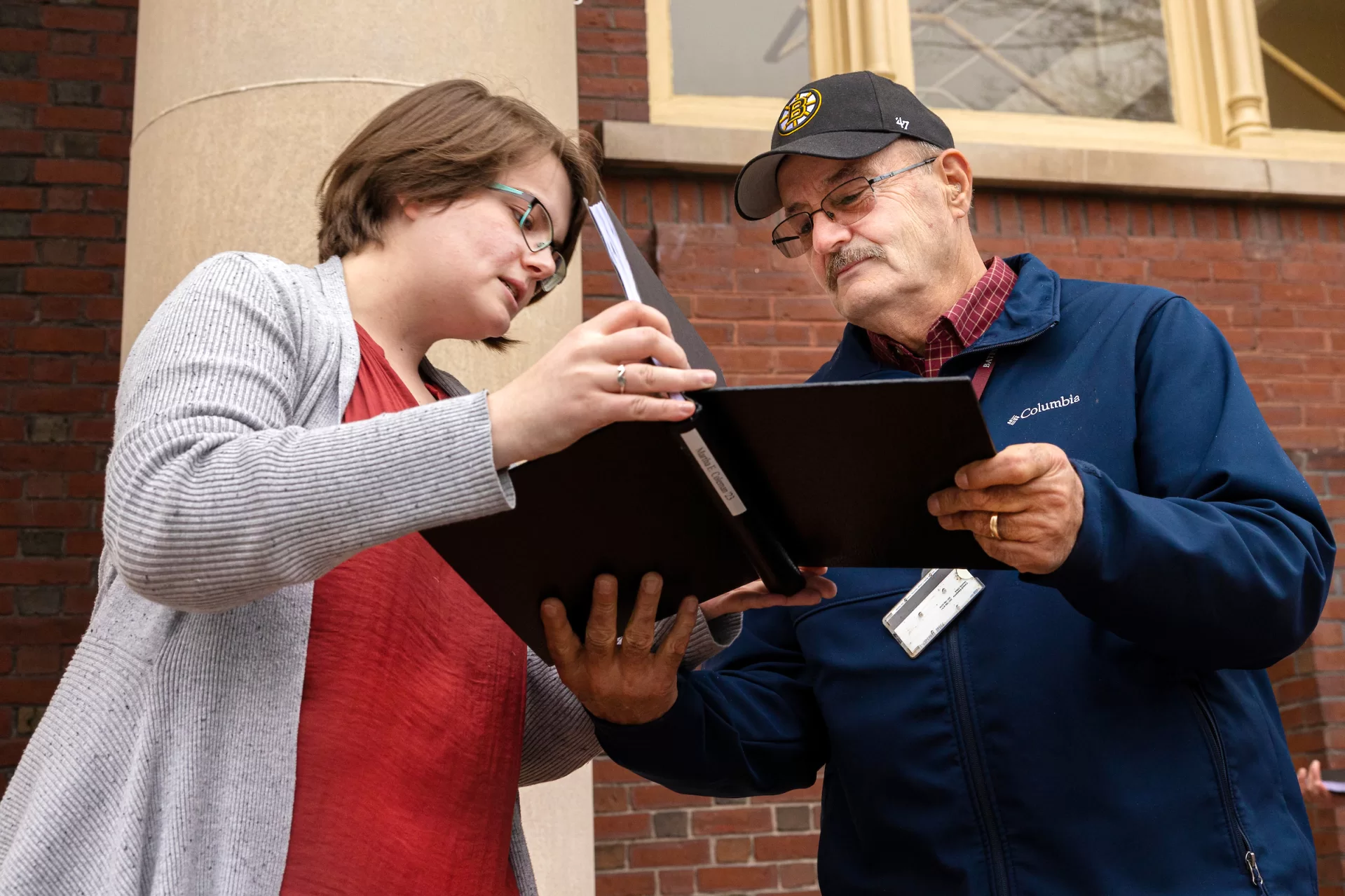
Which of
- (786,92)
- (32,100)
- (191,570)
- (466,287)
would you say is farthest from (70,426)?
(191,570)

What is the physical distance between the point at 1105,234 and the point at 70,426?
3.91 meters

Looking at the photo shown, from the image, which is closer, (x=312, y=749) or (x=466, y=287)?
(x=312, y=749)

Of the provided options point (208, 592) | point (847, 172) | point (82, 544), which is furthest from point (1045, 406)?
point (82, 544)

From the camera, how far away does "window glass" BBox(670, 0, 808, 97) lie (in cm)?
544

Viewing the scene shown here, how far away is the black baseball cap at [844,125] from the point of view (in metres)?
2.50

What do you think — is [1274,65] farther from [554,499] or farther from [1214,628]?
[554,499]

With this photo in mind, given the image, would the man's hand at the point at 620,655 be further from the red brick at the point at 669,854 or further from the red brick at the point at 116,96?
the red brick at the point at 116,96

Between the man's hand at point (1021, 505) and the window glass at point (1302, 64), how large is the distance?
4.89 meters

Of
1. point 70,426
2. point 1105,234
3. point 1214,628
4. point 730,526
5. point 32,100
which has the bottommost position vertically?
point 1214,628

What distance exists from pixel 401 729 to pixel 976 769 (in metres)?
0.87

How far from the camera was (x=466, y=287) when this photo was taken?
6.46 feet

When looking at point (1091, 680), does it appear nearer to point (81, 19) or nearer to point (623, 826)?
point (623, 826)

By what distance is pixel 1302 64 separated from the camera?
599cm

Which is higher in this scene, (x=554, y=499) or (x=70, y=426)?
(x=70, y=426)
